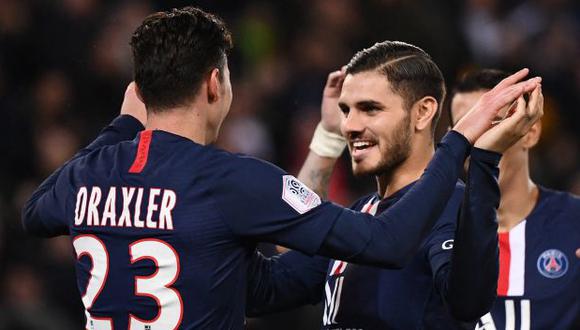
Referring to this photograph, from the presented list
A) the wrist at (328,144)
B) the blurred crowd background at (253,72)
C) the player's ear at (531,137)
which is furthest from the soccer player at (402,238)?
the blurred crowd background at (253,72)

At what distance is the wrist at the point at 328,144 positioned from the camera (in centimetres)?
488

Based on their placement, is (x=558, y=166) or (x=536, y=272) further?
(x=558, y=166)

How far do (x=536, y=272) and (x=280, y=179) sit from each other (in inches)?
70.4

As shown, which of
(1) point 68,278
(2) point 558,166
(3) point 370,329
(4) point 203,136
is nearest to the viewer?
(4) point 203,136

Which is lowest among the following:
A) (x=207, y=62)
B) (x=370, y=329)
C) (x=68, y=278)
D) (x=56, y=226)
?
(x=68, y=278)

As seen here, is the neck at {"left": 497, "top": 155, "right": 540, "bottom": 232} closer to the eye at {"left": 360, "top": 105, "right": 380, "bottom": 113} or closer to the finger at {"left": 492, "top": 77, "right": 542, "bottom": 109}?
the eye at {"left": 360, "top": 105, "right": 380, "bottom": 113}

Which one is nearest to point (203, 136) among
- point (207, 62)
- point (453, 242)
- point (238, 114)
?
point (207, 62)

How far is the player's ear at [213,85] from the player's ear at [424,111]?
3.00ft

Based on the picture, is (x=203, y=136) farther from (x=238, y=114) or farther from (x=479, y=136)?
(x=238, y=114)

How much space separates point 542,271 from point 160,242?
80.9 inches

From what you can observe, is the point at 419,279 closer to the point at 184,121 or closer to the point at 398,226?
the point at 398,226

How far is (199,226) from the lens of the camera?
11.4 ft

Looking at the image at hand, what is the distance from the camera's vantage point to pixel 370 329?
12.8 ft

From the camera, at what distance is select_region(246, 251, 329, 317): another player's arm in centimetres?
425
